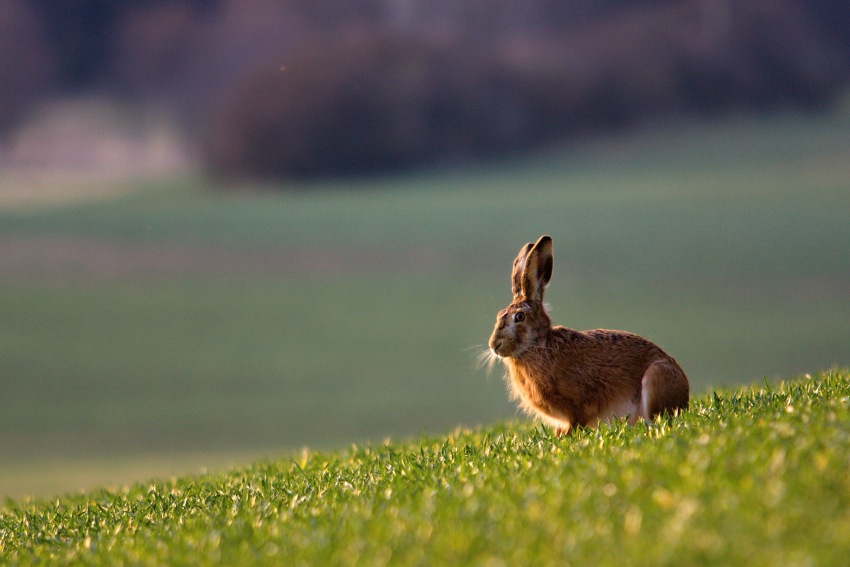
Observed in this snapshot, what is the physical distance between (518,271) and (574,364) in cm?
96

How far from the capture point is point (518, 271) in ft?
27.6

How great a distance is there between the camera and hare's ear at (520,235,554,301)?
324 inches

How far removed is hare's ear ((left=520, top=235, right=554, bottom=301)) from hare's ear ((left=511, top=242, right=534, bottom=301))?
2.4 inches

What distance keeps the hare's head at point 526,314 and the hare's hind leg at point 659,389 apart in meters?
0.98

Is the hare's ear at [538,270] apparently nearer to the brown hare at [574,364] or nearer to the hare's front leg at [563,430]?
the brown hare at [574,364]

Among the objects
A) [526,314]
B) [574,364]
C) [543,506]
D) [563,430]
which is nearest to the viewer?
[543,506]

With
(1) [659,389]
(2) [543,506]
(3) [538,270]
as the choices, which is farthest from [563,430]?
(2) [543,506]

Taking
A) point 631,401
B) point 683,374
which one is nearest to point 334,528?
point 631,401

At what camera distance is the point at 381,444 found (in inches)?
432

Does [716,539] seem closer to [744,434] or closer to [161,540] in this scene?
[744,434]

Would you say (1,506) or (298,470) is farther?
(1,506)

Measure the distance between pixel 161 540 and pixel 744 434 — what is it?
14.1 ft

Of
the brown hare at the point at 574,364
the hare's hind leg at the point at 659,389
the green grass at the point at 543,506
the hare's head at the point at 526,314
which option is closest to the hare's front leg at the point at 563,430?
the brown hare at the point at 574,364

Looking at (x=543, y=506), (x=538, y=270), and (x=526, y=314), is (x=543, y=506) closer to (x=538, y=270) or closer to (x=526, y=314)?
(x=526, y=314)
